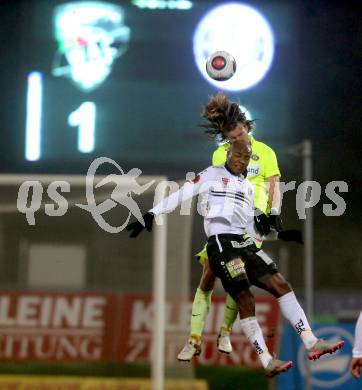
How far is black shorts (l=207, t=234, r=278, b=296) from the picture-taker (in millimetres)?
4766

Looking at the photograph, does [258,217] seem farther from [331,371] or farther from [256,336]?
[331,371]

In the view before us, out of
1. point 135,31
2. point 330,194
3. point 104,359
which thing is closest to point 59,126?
point 135,31

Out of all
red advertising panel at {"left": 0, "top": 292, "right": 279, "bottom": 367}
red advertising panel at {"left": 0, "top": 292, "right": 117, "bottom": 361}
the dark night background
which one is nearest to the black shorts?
red advertising panel at {"left": 0, "top": 292, "right": 279, "bottom": 367}

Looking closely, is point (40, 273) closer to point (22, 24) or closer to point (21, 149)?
point (21, 149)

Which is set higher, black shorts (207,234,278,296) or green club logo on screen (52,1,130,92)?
green club logo on screen (52,1,130,92)

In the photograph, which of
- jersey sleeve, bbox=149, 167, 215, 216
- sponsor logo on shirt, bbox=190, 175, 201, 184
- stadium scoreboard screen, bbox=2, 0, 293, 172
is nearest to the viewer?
jersey sleeve, bbox=149, 167, 215, 216

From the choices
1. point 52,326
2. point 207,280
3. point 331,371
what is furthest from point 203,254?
point 331,371

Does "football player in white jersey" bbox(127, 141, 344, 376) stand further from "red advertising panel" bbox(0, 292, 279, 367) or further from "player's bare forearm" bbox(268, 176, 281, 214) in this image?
"red advertising panel" bbox(0, 292, 279, 367)

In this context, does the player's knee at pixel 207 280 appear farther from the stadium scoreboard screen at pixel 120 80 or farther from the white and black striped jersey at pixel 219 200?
the stadium scoreboard screen at pixel 120 80

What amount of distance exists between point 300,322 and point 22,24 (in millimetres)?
20397

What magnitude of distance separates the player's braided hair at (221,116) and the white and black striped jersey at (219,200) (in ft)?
0.60

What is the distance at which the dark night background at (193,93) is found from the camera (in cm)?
1927

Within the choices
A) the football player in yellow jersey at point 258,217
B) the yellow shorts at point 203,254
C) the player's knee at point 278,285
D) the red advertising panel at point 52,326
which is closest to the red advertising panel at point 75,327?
the red advertising panel at point 52,326

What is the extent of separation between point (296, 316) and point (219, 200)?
0.66 m
